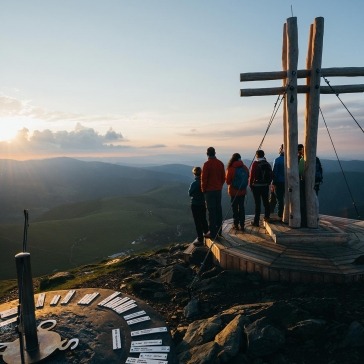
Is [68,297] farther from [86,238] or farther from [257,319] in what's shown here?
[86,238]

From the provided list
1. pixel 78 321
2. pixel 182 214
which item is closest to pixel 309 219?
pixel 78 321

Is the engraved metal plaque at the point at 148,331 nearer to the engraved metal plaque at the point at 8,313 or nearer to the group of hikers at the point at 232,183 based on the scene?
the engraved metal plaque at the point at 8,313

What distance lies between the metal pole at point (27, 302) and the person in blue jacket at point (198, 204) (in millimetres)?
6764

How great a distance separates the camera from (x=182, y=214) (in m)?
145

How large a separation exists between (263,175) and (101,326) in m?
7.79

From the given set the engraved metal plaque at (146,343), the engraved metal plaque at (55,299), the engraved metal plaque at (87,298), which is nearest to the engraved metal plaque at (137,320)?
the engraved metal plaque at (146,343)

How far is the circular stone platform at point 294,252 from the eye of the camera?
900cm

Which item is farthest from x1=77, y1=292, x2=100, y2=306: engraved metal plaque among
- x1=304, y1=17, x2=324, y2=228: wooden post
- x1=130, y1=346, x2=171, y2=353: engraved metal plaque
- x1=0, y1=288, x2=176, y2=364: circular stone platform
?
x1=304, y1=17, x2=324, y2=228: wooden post

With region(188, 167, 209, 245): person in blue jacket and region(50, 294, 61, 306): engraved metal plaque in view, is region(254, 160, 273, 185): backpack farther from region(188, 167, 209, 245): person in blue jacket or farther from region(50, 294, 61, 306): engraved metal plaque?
region(50, 294, 61, 306): engraved metal plaque

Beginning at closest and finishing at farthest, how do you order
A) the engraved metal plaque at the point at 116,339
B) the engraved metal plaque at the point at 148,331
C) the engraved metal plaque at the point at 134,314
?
the engraved metal plaque at the point at 116,339 → the engraved metal plaque at the point at 148,331 → the engraved metal plaque at the point at 134,314

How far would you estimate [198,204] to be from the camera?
42.1 feet

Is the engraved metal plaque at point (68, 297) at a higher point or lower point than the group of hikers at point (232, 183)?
lower

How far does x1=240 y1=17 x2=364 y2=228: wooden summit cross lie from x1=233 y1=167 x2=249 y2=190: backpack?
4.99 ft

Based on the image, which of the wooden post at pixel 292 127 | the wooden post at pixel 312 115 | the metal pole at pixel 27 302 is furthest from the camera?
the wooden post at pixel 292 127
